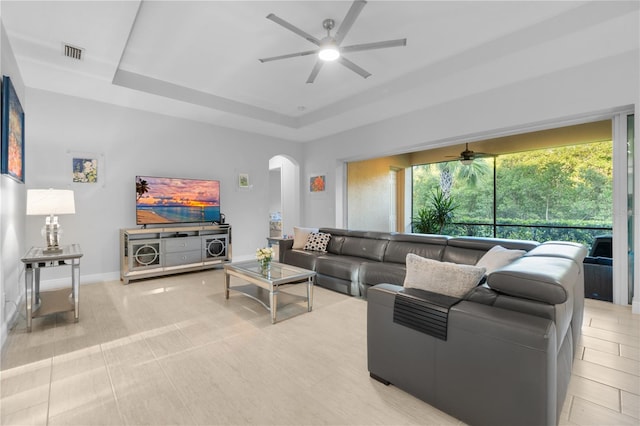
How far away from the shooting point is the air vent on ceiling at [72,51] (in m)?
3.14

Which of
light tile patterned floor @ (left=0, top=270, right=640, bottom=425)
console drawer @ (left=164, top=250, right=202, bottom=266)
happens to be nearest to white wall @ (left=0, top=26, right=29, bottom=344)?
light tile patterned floor @ (left=0, top=270, right=640, bottom=425)

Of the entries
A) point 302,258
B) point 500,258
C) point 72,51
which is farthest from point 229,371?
point 72,51

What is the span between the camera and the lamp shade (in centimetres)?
314

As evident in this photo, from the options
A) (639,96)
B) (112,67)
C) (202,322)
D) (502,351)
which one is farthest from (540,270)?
(112,67)

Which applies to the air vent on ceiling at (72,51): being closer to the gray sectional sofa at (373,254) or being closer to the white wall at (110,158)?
the white wall at (110,158)

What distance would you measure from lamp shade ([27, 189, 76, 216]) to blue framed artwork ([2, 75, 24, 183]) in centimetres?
24

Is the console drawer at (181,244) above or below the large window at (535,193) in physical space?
below

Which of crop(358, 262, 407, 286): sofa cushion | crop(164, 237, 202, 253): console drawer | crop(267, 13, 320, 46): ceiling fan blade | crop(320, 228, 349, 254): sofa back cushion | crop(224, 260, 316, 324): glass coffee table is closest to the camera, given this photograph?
crop(267, 13, 320, 46): ceiling fan blade

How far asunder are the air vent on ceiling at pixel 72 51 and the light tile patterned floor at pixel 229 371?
2848 millimetres

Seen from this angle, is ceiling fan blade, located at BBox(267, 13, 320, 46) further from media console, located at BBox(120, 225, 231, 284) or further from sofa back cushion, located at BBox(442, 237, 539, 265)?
media console, located at BBox(120, 225, 231, 284)

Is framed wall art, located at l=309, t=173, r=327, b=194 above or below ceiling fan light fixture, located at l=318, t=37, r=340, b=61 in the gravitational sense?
below

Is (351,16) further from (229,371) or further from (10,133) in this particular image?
(10,133)

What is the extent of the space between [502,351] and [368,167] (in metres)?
6.35

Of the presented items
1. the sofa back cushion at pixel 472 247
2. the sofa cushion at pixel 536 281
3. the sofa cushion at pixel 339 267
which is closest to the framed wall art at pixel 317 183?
the sofa cushion at pixel 339 267
